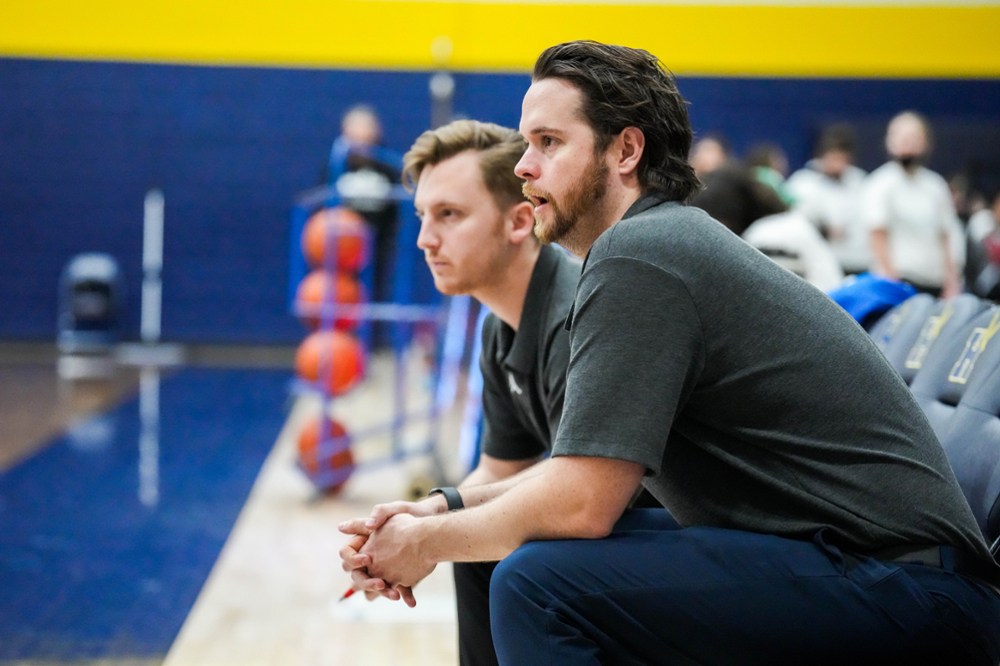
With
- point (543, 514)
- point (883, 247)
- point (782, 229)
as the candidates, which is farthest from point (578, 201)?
point (883, 247)

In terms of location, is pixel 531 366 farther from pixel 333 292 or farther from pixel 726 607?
pixel 333 292

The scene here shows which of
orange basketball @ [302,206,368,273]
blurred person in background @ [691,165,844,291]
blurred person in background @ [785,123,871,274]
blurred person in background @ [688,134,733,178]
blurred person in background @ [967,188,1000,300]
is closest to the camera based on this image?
blurred person in background @ [691,165,844,291]

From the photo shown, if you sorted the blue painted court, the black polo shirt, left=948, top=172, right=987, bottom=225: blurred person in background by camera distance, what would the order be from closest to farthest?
the black polo shirt < the blue painted court < left=948, top=172, right=987, bottom=225: blurred person in background

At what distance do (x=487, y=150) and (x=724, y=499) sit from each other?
90cm

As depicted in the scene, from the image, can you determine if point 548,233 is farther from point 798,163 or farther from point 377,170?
point 798,163

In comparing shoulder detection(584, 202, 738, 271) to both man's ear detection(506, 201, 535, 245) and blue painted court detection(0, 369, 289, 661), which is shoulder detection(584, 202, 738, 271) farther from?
blue painted court detection(0, 369, 289, 661)

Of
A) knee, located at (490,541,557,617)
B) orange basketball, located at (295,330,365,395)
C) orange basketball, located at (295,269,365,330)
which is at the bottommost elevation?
orange basketball, located at (295,330,365,395)

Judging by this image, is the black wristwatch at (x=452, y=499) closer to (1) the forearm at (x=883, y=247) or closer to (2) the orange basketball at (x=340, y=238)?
(2) the orange basketball at (x=340, y=238)

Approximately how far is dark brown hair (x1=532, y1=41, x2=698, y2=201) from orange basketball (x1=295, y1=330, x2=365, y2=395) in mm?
2905

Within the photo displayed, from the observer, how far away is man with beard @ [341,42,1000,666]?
3.77ft

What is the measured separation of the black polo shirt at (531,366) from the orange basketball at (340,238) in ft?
8.05

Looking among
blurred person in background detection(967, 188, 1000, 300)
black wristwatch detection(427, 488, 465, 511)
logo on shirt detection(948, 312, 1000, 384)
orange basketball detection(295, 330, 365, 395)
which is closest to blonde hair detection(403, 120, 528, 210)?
black wristwatch detection(427, 488, 465, 511)

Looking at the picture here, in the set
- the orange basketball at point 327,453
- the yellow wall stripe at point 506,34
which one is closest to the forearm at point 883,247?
the orange basketball at point 327,453

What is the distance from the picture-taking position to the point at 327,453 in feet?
13.4
